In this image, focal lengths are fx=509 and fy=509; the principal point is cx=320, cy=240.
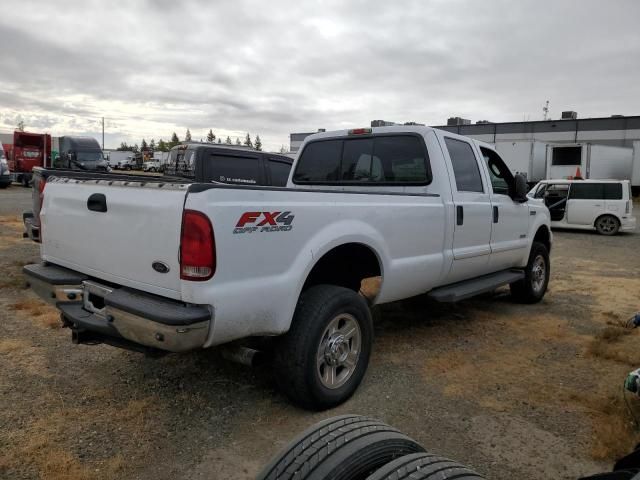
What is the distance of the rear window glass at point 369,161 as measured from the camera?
463cm

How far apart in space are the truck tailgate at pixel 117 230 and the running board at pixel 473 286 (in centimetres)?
259

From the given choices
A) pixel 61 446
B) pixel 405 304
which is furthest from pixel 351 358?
pixel 405 304

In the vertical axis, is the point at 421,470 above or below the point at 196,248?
below

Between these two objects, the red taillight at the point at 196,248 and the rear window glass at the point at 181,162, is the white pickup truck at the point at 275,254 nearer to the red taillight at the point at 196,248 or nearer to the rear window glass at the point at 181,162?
the red taillight at the point at 196,248

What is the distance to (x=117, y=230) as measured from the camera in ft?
9.75

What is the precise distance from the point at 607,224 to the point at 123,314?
1552 centimetres

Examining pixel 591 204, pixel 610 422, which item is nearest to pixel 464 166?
pixel 610 422

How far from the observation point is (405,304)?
6336mm

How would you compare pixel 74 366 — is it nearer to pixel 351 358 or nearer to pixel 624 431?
pixel 351 358

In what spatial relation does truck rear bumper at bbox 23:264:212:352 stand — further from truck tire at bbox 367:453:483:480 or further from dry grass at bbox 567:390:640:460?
dry grass at bbox 567:390:640:460

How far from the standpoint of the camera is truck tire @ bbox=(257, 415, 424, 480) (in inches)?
69.6

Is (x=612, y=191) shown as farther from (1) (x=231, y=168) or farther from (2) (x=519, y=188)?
(1) (x=231, y=168)

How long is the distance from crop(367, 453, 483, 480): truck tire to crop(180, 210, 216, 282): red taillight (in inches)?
53.2

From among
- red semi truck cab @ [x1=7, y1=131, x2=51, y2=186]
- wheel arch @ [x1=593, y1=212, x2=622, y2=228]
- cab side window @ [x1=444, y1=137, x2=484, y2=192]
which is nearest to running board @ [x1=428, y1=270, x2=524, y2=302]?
cab side window @ [x1=444, y1=137, x2=484, y2=192]
